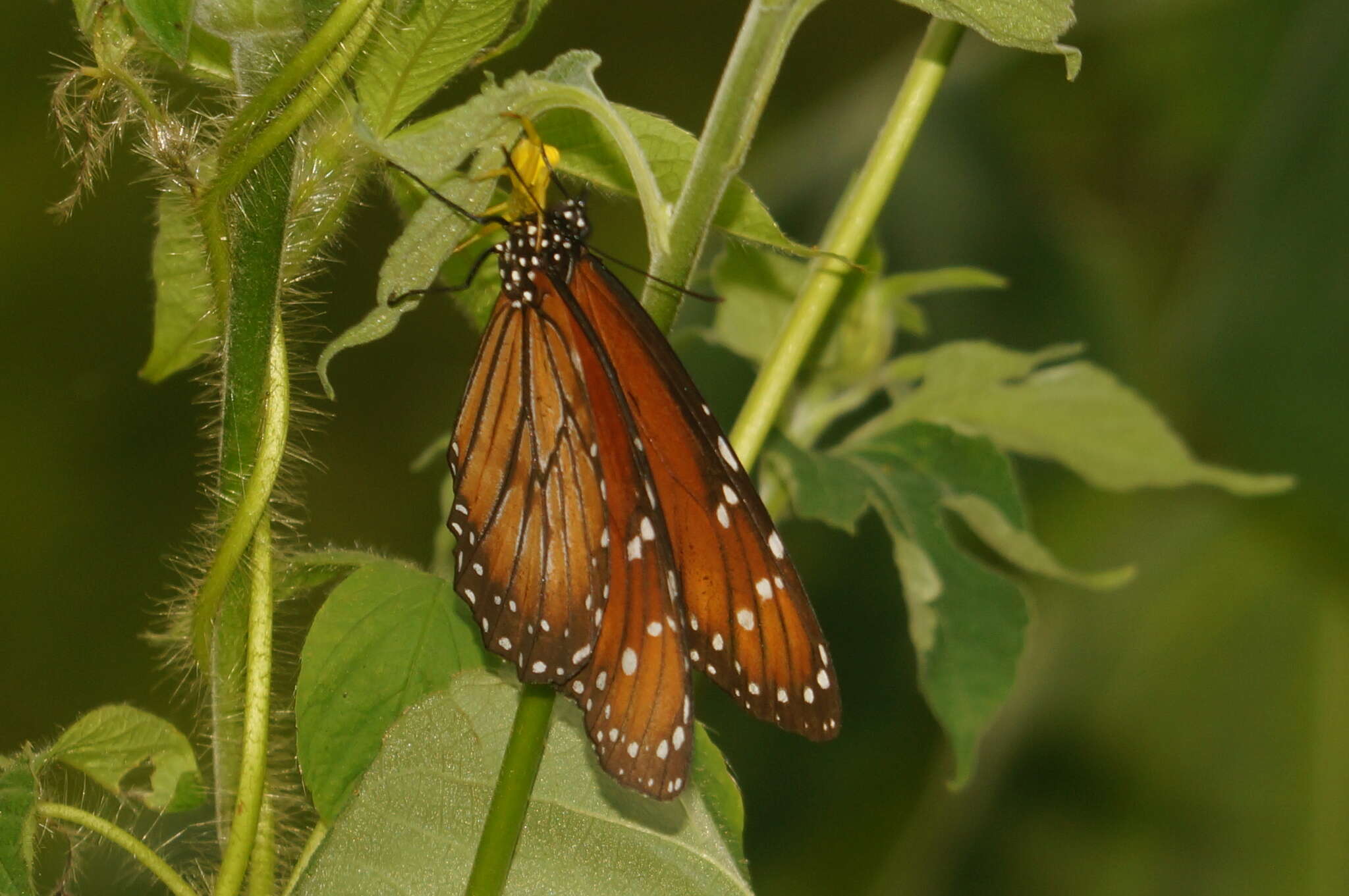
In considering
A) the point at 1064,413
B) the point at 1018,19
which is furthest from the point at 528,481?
the point at 1064,413

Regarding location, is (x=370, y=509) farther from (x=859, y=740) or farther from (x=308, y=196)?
(x=308, y=196)

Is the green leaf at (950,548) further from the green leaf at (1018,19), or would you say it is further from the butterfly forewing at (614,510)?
the green leaf at (1018,19)

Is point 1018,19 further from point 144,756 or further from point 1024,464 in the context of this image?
point 1024,464

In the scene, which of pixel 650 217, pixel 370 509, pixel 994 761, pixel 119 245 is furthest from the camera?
pixel 994 761

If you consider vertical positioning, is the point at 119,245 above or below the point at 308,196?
below

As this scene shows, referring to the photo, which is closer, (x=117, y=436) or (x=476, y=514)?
(x=476, y=514)

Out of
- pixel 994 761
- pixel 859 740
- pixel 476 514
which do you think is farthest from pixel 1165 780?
pixel 476 514

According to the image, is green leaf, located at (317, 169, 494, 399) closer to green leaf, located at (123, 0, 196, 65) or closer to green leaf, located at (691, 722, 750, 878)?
green leaf, located at (123, 0, 196, 65)
